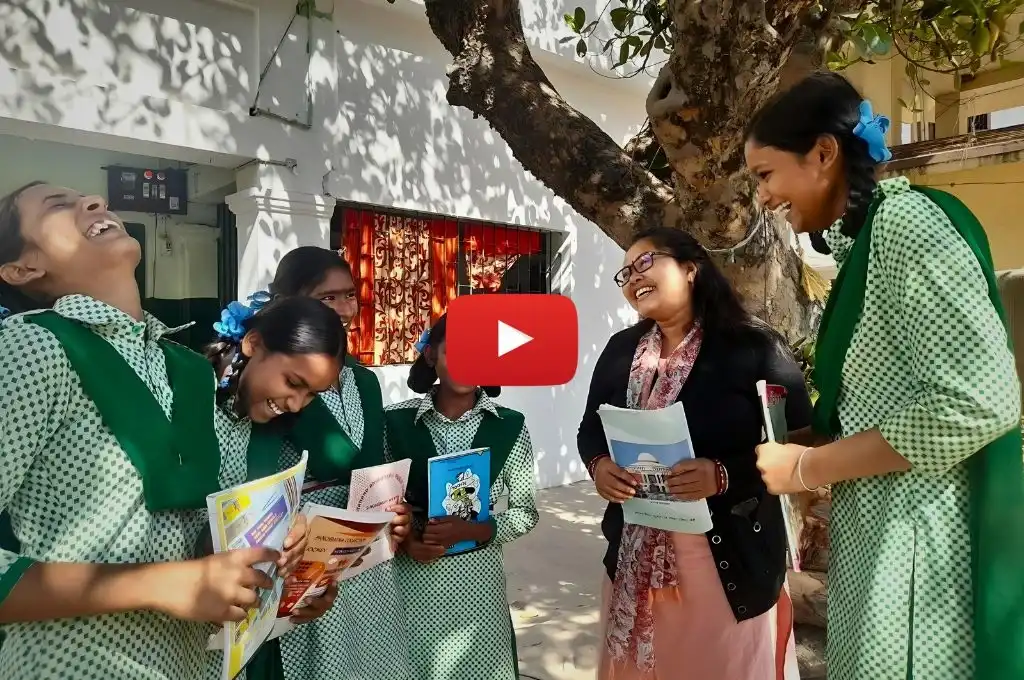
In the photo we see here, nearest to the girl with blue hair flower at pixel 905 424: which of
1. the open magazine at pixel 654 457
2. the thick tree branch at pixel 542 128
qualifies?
the open magazine at pixel 654 457

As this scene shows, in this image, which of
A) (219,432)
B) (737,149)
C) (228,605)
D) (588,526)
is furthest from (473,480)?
(588,526)

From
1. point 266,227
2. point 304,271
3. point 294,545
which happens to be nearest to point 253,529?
point 294,545

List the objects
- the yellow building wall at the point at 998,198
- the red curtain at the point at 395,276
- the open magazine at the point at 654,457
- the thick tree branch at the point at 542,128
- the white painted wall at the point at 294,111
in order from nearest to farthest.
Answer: the open magazine at the point at 654,457, the thick tree branch at the point at 542,128, the white painted wall at the point at 294,111, the red curtain at the point at 395,276, the yellow building wall at the point at 998,198

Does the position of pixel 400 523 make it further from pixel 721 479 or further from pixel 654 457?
pixel 721 479

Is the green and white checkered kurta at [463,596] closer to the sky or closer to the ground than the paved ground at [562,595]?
closer to the sky

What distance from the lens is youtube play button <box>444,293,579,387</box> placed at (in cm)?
209

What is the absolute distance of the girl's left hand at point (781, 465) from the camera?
4.69 ft

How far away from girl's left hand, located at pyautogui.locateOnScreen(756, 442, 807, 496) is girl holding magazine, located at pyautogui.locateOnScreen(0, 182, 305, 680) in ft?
3.03

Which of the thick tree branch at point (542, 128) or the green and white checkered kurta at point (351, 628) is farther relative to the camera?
the thick tree branch at point (542, 128)

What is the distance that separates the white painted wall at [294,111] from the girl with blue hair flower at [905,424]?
13.4 ft

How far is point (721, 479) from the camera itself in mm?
1874

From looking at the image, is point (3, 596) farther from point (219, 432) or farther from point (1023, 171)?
point (1023, 171)

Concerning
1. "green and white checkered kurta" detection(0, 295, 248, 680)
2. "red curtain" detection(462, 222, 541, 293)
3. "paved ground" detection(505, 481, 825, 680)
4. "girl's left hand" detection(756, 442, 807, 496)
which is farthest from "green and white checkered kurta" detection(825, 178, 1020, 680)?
"red curtain" detection(462, 222, 541, 293)

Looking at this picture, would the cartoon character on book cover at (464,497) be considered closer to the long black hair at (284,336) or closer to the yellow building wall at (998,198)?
the long black hair at (284,336)
